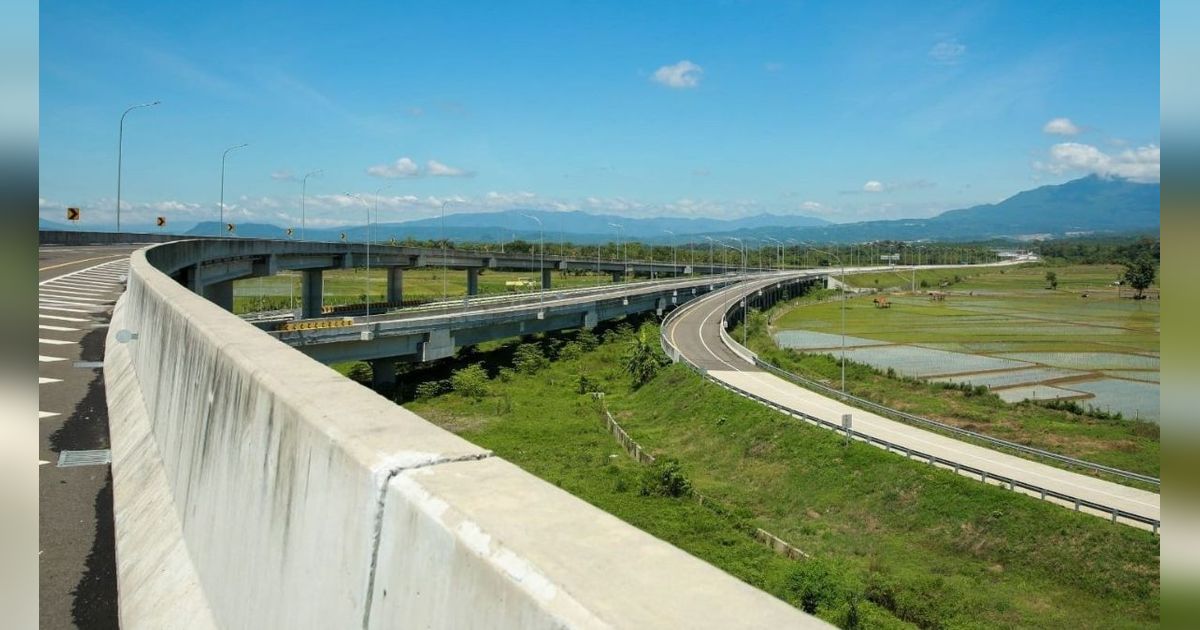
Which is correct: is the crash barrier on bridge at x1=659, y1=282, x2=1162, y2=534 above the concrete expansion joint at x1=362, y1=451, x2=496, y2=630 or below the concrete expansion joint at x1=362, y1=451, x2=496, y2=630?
below

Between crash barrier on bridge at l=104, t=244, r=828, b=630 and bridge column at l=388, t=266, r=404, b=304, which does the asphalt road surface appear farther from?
bridge column at l=388, t=266, r=404, b=304

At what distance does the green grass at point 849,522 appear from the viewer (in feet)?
70.4

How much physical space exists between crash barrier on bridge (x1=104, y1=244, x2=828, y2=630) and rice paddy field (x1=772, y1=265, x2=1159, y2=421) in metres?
40.1

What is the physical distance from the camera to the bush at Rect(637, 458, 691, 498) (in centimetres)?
3100

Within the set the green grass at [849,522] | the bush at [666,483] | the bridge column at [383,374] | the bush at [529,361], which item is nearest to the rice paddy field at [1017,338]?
the green grass at [849,522]

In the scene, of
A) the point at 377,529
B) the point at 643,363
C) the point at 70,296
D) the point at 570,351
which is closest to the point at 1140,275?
the point at 570,351

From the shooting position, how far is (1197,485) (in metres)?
2.15

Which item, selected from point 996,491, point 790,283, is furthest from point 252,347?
point 790,283

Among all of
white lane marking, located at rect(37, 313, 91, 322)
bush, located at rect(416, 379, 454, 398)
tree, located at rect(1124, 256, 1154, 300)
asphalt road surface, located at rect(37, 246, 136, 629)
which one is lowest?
bush, located at rect(416, 379, 454, 398)

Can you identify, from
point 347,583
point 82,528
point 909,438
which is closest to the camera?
point 347,583

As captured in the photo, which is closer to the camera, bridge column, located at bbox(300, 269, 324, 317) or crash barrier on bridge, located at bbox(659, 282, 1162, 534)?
crash barrier on bridge, located at bbox(659, 282, 1162, 534)

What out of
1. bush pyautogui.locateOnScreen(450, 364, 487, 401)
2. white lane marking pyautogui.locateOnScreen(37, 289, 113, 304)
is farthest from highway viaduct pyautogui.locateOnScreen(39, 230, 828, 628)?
bush pyautogui.locateOnScreen(450, 364, 487, 401)

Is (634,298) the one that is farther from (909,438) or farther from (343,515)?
(343,515)

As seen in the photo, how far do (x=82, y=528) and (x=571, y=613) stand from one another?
6817 millimetres
